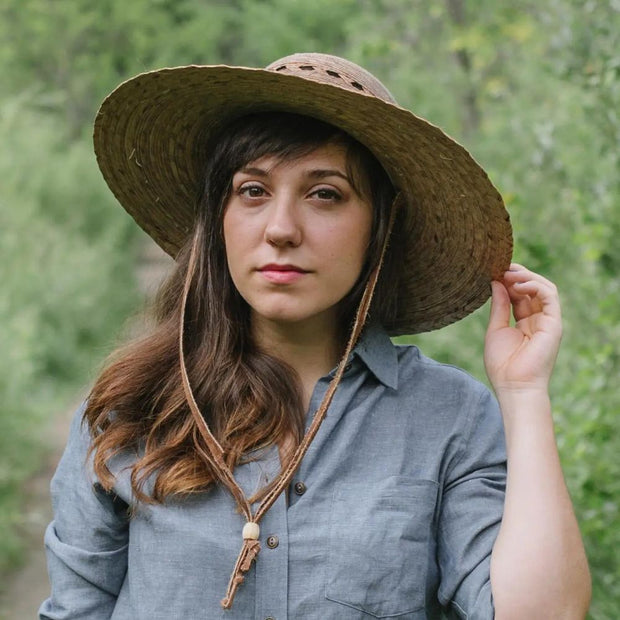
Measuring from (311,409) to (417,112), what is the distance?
8.66m

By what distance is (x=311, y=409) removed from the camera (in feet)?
7.67

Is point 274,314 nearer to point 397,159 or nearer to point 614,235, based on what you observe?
point 397,159

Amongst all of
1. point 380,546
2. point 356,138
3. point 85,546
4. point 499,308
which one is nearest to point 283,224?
point 356,138

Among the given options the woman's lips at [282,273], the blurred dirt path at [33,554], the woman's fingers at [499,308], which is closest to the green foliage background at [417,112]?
the blurred dirt path at [33,554]

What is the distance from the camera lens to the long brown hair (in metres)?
2.24

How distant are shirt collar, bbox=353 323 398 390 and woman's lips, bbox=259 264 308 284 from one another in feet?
0.87

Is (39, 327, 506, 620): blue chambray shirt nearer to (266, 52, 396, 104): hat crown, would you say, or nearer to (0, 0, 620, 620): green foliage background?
(266, 52, 396, 104): hat crown

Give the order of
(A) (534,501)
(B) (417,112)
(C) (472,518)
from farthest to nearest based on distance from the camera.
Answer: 1. (B) (417,112)
2. (C) (472,518)
3. (A) (534,501)

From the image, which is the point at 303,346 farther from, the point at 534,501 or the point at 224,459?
the point at 534,501

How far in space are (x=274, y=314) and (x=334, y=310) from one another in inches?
10.6

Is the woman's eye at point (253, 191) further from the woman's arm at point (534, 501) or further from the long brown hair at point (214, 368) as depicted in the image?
the woman's arm at point (534, 501)

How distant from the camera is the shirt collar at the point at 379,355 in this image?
2.36 metres

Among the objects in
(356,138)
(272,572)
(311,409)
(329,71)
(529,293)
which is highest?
(329,71)

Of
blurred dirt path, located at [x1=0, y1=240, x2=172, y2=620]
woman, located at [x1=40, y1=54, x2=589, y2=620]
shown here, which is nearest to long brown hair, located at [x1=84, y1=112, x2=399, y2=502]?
woman, located at [x1=40, y1=54, x2=589, y2=620]
